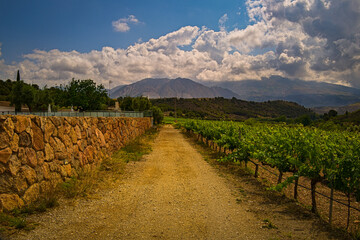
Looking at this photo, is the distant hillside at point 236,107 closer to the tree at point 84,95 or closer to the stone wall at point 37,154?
the tree at point 84,95

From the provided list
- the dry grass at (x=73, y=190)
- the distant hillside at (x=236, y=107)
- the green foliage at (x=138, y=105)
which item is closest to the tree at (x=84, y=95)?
the green foliage at (x=138, y=105)

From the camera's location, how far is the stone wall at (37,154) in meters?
4.98

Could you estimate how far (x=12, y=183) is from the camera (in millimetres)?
5008

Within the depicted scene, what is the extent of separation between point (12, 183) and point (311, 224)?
246 inches

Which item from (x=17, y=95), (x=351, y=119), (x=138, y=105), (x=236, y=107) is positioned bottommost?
(x=351, y=119)

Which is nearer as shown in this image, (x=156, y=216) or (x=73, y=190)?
(x=156, y=216)

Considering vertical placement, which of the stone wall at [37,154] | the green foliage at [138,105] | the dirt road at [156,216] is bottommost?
the dirt road at [156,216]

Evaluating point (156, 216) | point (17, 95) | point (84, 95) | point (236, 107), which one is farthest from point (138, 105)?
point (236, 107)

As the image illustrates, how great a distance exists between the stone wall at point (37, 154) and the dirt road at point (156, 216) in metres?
0.79

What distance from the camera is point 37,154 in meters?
6.01

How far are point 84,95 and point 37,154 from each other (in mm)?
42595

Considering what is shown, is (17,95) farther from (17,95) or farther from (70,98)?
(70,98)

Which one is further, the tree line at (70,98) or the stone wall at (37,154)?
the tree line at (70,98)

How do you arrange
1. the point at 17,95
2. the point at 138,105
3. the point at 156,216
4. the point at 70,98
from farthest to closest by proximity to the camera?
the point at 138,105
the point at 17,95
the point at 70,98
the point at 156,216
